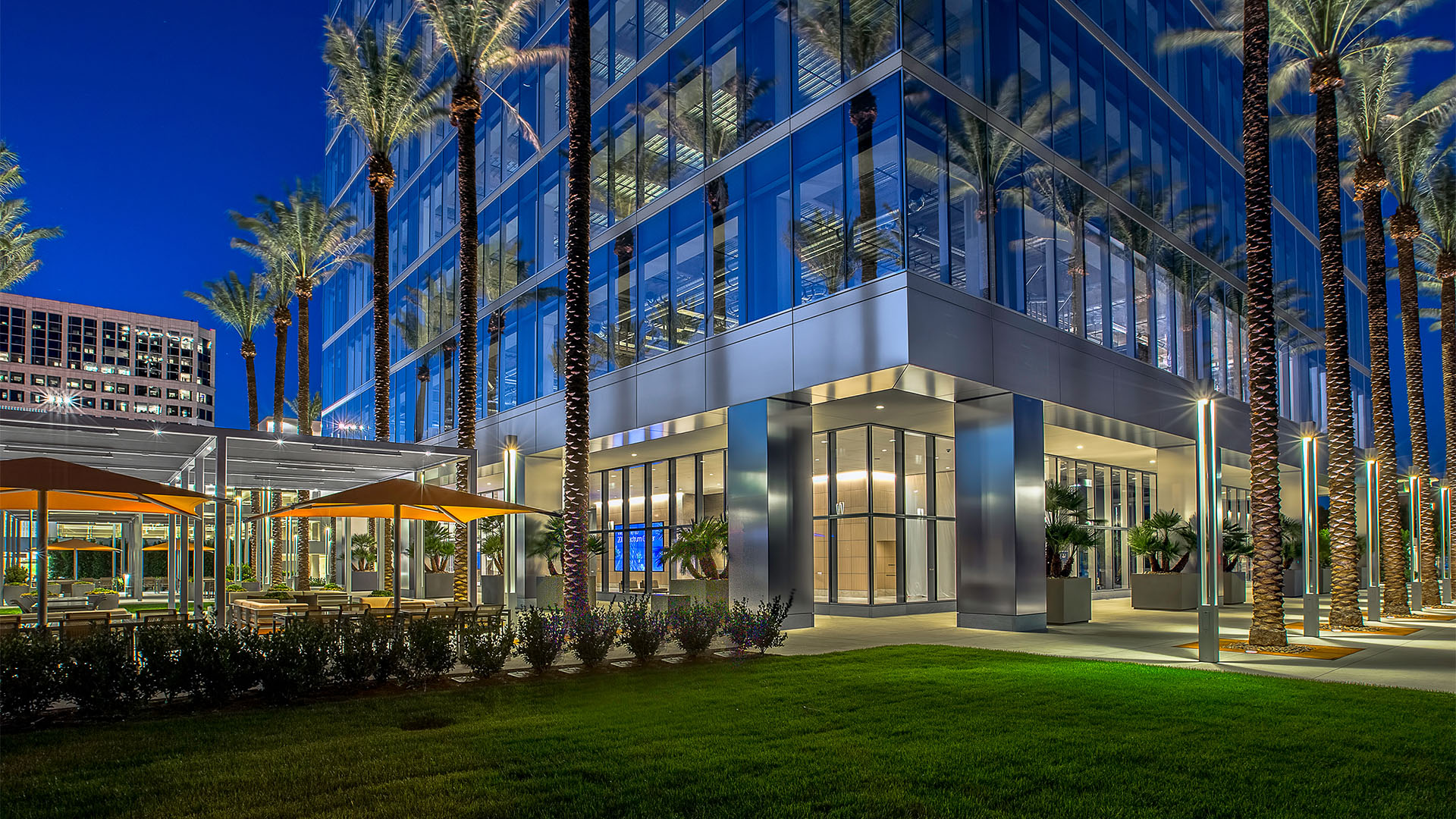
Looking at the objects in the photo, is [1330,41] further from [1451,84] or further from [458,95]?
[458,95]

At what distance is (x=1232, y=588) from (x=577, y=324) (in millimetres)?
23423

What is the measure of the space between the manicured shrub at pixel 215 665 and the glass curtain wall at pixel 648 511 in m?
18.2

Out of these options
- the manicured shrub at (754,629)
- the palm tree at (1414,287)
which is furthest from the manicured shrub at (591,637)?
the palm tree at (1414,287)

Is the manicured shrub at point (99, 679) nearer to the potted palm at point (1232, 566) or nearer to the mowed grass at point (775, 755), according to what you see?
the mowed grass at point (775, 755)

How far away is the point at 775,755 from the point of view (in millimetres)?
8203

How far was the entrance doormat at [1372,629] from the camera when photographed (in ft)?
69.6

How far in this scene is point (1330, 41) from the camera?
A: 71.8 feet

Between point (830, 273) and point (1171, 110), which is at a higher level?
point (1171, 110)

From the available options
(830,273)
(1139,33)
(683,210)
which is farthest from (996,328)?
(1139,33)

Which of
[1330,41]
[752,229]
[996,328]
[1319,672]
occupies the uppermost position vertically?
[1330,41]

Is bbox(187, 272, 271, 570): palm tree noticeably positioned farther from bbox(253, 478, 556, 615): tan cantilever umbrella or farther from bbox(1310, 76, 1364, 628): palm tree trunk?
bbox(1310, 76, 1364, 628): palm tree trunk

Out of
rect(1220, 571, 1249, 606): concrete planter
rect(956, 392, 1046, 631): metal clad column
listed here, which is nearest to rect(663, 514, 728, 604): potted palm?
rect(956, 392, 1046, 631): metal clad column

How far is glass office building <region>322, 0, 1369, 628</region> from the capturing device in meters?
20.4

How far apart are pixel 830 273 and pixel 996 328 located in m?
4.11
